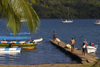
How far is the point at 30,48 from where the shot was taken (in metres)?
36.7

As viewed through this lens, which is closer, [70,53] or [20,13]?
[20,13]

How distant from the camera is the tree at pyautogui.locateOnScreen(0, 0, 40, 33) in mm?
12703

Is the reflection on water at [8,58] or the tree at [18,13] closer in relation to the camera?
the tree at [18,13]

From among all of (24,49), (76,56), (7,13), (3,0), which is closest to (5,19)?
(7,13)

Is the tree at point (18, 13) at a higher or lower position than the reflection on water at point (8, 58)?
higher

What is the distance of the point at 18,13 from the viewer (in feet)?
44.8

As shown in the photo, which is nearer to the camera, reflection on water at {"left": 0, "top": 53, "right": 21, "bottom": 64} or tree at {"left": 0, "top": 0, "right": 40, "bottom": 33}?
tree at {"left": 0, "top": 0, "right": 40, "bottom": 33}

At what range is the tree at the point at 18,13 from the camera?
12.7 meters

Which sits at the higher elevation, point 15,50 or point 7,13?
point 7,13

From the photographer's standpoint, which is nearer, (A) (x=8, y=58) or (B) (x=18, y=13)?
(B) (x=18, y=13)

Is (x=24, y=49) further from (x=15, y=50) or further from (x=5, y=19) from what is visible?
(x=5, y=19)

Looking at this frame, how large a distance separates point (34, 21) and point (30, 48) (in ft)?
77.7

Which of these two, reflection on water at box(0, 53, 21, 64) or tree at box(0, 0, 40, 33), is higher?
tree at box(0, 0, 40, 33)

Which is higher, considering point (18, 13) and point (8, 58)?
point (18, 13)
